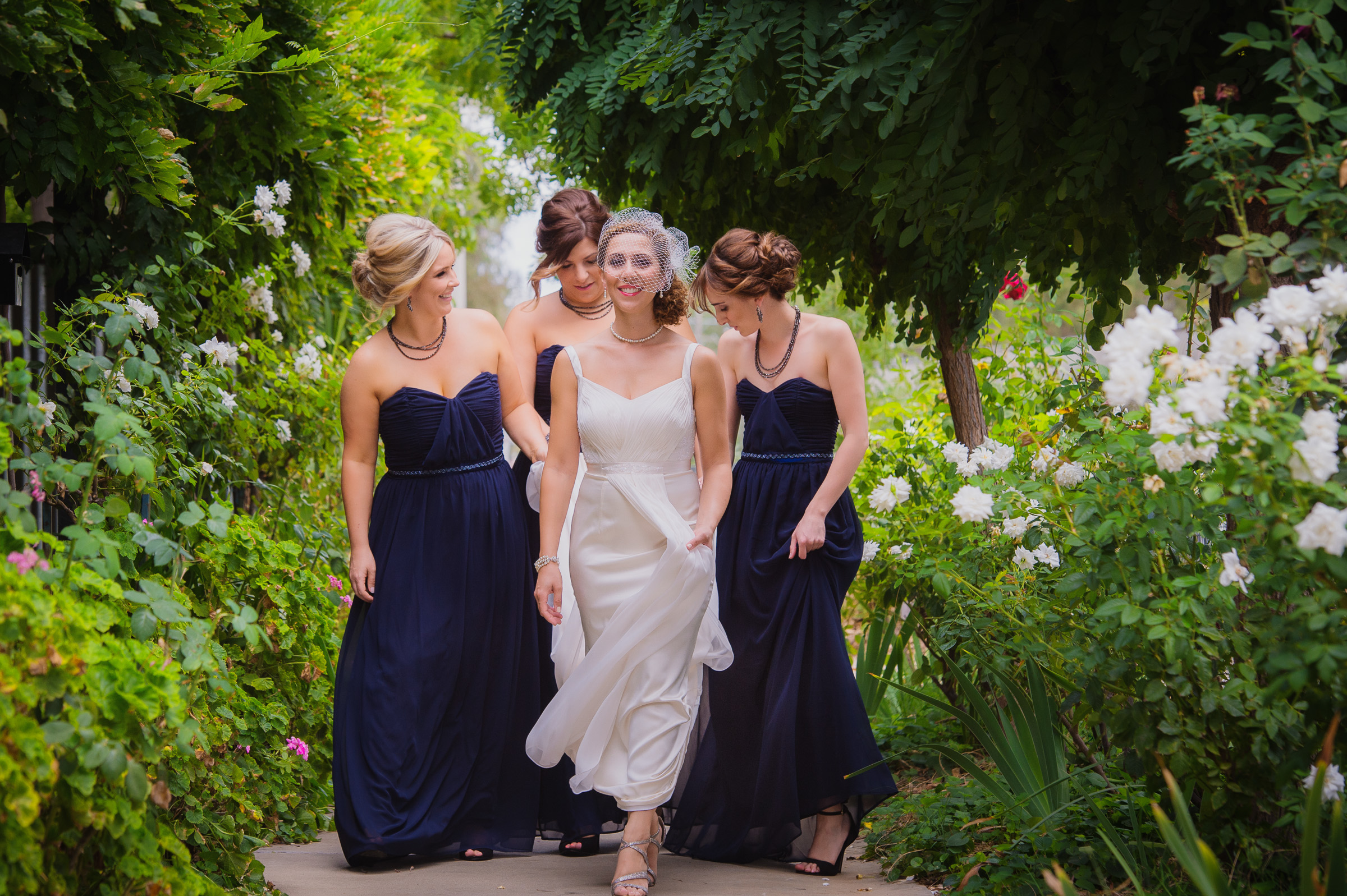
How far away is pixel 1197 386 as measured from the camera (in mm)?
2246

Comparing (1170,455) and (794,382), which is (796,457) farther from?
(1170,455)

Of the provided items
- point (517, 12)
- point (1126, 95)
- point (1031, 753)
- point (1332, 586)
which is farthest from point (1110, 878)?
point (517, 12)

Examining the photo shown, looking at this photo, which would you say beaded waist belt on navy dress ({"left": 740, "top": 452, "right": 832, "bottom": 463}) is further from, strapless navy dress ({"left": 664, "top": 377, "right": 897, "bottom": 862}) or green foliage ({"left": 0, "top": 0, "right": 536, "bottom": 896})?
green foliage ({"left": 0, "top": 0, "right": 536, "bottom": 896})

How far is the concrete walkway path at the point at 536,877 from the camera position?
11.7 feet

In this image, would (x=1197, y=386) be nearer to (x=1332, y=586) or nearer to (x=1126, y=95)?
(x=1332, y=586)

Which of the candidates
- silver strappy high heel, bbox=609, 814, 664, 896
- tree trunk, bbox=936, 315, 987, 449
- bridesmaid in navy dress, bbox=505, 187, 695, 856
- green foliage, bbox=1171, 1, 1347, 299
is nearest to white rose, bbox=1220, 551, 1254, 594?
green foliage, bbox=1171, 1, 1347, 299

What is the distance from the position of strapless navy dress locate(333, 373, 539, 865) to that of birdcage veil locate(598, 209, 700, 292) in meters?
0.79

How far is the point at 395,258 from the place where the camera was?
4.10 m

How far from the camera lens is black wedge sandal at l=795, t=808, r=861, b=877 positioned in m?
3.89

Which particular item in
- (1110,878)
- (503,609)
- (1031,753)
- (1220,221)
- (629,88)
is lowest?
(1110,878)

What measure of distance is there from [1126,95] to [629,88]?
1992mm

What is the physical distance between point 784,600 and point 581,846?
3.94ft

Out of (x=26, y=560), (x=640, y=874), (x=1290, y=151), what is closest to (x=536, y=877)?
(x=640, y=874)

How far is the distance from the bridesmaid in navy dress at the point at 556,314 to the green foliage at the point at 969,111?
0.36m
